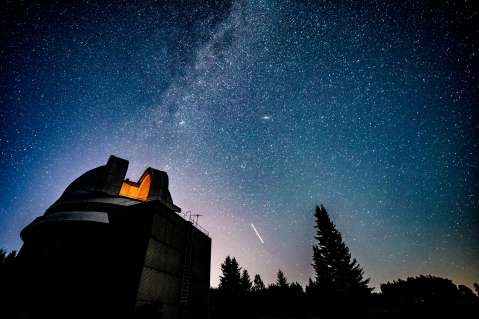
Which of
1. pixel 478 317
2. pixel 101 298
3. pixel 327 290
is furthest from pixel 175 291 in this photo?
pixel 478 317

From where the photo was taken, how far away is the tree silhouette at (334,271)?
966 inches

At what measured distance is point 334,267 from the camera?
27094 millimetres

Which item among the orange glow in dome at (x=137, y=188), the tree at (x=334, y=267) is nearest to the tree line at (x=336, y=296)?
the tree at (x=334, y=267)

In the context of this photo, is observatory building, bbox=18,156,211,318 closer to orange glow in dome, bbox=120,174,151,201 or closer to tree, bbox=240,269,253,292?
orange glow in dome, bbox=120,174,151,201

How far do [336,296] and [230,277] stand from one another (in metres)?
24.6

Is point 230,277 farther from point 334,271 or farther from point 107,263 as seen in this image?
point 107,263

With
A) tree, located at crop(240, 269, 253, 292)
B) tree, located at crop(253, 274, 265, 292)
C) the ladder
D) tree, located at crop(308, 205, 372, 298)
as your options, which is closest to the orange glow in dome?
the ladder

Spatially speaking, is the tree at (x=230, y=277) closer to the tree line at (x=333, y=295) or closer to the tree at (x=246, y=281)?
the tree line at (x=333, y=295)

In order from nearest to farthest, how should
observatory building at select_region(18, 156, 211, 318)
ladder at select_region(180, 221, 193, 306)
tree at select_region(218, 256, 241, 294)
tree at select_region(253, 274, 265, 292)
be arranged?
1. observatory building at select_region(18, 156, 211, 318)
2. ladder at select_region(180, 221, 193, 306)
3. tree at select_region(218, 256, 241, 294)
4. tree at select_region(253, 274, 265, 292)

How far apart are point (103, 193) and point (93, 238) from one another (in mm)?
4267

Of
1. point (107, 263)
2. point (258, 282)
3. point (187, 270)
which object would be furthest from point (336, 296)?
point (258, 282)

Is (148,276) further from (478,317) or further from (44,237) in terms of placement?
(478,317)

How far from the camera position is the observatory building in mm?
12391

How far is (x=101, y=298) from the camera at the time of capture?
12.4 m
